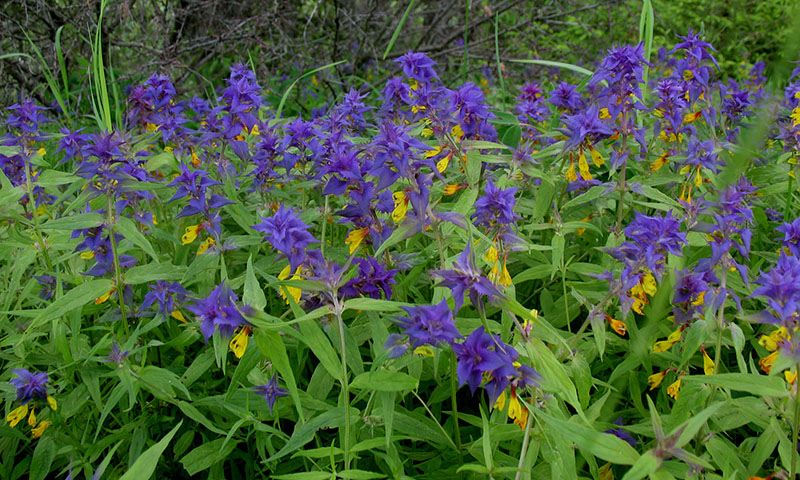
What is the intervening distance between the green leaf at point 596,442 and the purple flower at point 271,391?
0.68 meters

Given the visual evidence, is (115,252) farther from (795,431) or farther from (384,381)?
(795,431)

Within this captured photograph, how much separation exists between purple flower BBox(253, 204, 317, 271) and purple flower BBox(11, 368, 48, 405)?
0.80m

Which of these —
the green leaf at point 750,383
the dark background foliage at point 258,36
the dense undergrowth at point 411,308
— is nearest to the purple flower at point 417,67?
the dense undergrowth at point 411,308

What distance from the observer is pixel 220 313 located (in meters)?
1.27

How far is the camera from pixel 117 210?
1854mm

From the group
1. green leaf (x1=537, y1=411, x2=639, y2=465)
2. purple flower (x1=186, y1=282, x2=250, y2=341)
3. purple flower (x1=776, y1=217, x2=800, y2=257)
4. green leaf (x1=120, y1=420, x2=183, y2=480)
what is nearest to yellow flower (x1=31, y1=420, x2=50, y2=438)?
purple flower (x1=186, y1=282, x2=250, y2=341)

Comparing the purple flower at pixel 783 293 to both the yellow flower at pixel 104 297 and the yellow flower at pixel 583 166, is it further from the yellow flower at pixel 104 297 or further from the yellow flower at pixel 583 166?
the yellow flower at pixel 104 297

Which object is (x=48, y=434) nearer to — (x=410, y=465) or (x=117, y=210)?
(x=117, y=210)

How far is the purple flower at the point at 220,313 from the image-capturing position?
4.12 feet

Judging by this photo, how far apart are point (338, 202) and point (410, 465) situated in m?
0.97

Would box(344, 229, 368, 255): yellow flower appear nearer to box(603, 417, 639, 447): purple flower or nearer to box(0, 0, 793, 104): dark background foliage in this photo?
box(603, 417, 639, 447): purple flower

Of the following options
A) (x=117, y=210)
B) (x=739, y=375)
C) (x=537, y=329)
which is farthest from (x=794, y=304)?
(x=117, y=210)

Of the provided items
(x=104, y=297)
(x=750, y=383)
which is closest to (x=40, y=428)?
(x=104, y=297)

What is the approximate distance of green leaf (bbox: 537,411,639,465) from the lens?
1.04 meters
